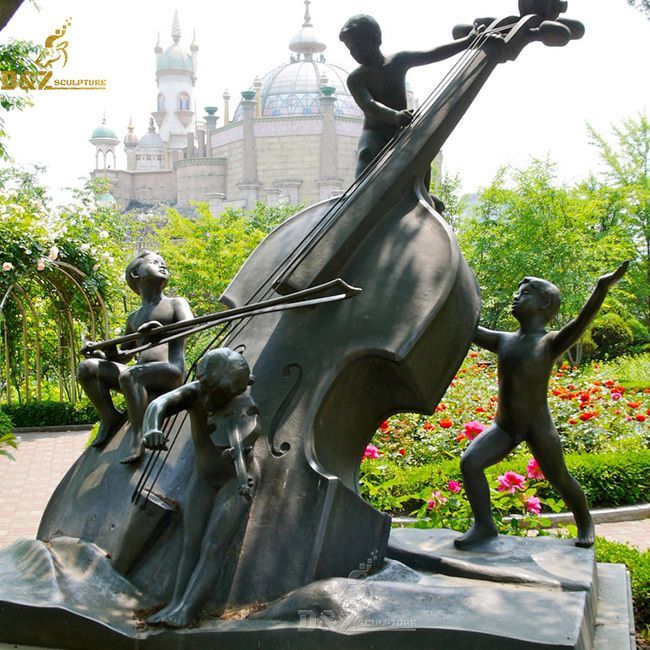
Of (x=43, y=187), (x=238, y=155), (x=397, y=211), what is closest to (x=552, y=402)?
(x=397, y=211)

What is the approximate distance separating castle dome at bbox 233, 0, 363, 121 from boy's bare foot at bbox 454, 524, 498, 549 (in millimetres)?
61972

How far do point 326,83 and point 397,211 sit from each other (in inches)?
2570

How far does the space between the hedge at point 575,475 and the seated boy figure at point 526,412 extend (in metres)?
2.96

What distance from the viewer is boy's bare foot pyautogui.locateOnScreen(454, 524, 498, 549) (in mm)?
4766

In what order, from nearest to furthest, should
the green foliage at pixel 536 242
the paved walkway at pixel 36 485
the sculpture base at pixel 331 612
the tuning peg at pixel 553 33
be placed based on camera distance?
the sculpture base at pixel 331 612 < the tuning peg at pixel 553 33 < the paved walkway at pixel 36 485 < the green foliage at pixel 536 242

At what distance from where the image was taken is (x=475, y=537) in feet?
15.7

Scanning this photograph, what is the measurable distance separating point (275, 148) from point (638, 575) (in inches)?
2429

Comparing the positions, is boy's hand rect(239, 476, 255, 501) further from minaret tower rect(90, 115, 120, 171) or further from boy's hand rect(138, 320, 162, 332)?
minaret tower rect(90, 115, 120, 171)

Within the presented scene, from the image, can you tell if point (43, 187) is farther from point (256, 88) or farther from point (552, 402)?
point (256, 88)

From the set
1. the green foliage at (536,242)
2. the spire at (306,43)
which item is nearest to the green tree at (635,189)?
the green foliage at (536,242)

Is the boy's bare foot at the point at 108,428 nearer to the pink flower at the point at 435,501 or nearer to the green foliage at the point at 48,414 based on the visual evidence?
the pink flower at the point at 435,501

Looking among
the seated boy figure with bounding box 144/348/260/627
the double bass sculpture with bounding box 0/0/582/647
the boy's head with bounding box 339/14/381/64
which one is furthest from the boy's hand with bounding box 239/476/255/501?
the boy's head with bounding box 339/14/381/64

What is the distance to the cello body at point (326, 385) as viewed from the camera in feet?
12.8

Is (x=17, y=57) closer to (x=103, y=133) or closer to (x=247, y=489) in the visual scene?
(x=247, y=489)
